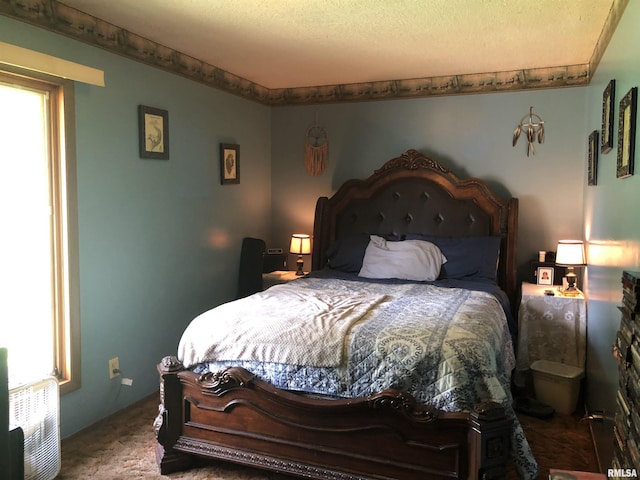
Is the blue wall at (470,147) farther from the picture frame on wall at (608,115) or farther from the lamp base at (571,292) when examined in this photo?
the picture frame on wall at (608,115)

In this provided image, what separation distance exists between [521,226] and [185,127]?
2.73 metres

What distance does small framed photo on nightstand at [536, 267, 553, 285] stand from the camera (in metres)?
3.88

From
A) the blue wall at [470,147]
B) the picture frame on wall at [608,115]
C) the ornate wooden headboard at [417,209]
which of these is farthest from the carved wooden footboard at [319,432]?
the blue wall at [470,147]

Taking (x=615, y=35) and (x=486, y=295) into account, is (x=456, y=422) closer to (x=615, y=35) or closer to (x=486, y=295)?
(x=486, y=295)

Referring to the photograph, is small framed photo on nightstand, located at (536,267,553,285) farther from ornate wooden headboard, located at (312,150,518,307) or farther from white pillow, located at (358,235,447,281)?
white pillow, located at (358,235,447,281)

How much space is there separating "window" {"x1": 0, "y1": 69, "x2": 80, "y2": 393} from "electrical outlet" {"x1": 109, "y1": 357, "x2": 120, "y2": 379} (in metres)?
0.27

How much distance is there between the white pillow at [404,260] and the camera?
3.78m

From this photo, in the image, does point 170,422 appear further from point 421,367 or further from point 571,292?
point 571,292

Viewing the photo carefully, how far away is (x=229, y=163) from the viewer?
13.9 feet

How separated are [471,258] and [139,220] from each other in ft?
7.77

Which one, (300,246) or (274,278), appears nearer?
(274,278)

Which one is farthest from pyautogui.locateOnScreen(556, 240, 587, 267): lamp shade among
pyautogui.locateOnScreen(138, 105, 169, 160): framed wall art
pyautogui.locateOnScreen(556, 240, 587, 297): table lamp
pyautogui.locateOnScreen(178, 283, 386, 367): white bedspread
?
pyautogui.locateOnScreen(138, 105, 169, 160): framed wall art

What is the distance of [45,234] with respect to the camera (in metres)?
2.75

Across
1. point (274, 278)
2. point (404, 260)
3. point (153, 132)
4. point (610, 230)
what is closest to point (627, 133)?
point (610, 230)
